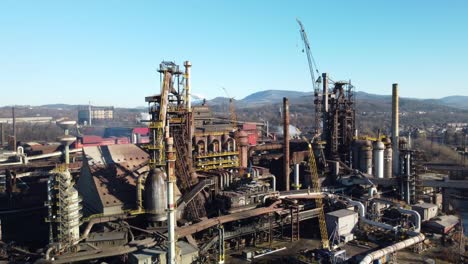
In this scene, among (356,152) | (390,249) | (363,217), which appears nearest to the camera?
(390,249)

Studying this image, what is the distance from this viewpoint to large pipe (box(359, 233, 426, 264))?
2891 cm

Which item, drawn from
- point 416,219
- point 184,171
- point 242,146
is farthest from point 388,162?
point 184,171

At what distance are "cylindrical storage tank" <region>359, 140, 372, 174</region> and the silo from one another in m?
1.04

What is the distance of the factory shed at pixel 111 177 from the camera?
33.3m

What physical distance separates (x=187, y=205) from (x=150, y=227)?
176 inches

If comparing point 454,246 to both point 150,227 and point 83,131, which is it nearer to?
point 150,227

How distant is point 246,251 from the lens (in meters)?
33.4

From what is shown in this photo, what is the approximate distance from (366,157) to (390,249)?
23.2 m

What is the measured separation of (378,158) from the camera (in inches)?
2026

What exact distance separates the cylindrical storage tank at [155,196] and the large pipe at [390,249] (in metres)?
16.0

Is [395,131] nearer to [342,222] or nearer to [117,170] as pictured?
[342,222]

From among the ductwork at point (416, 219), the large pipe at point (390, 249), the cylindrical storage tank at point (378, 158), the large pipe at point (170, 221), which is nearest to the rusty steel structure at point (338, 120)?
the cylindrical storage tank at point (378, 158)

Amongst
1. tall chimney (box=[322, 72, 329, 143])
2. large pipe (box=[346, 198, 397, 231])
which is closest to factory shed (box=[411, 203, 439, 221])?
large pipe (box=[346, 198, 397, 231])

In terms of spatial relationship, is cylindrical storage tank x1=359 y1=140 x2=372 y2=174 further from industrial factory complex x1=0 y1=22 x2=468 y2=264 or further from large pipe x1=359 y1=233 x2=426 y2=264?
large pipe x1=359 y1=233 x2=426 y2=264
